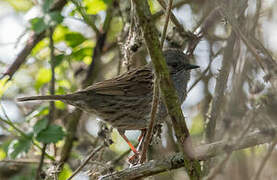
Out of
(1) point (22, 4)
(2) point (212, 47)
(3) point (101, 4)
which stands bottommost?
(2) point (212, 47)

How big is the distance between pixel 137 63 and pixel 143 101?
3.42 feet

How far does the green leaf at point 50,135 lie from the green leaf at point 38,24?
116 cm

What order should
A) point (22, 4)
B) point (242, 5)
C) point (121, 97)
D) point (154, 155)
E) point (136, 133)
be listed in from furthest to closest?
point (22, 4)
point (136, 133)
point (121, 97)
point (154, 155)
point (242, 5)

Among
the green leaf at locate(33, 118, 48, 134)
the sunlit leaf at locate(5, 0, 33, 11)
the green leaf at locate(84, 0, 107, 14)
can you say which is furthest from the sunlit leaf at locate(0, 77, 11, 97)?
the sunlit leaf at locate(5, 0, 33, 11)

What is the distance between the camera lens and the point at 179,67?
5.27 metres

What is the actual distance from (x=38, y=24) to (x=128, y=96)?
4.59ft

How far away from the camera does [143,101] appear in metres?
5.10

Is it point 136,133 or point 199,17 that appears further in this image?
point 136,133

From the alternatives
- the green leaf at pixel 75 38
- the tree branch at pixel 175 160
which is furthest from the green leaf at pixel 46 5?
the tree branch at pixel 175 160

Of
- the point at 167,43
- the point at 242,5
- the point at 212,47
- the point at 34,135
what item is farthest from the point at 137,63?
the point at 242,5

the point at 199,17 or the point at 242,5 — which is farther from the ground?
the point at 199,17

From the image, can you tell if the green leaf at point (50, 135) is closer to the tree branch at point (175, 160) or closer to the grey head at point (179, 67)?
the tree branch at point (175, 160)

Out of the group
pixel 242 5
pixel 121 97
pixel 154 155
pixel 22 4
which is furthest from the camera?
pixel 22 4

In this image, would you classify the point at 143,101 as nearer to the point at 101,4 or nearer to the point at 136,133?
the point at 136,133
